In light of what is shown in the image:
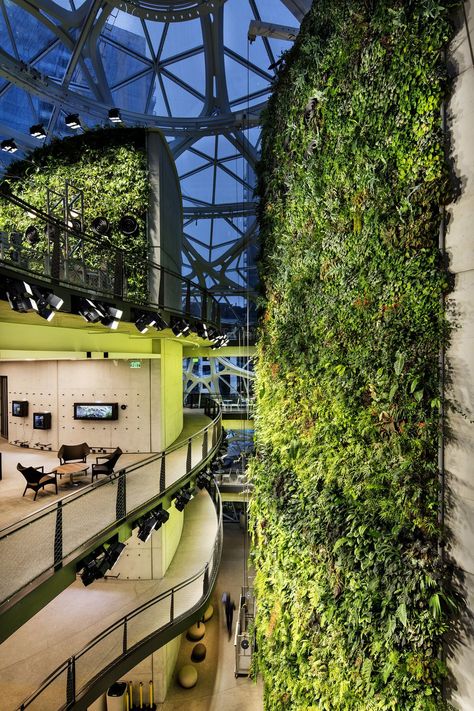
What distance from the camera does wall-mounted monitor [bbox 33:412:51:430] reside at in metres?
13.4

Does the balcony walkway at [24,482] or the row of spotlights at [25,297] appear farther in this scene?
the balcony walkway at [24,482]

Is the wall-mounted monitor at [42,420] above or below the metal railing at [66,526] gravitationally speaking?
above

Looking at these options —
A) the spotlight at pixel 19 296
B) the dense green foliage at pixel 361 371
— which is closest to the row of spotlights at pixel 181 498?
the dense green foliage at pixel 361 371

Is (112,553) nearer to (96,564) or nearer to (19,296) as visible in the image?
(96,564)

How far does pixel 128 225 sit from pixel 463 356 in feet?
35.9

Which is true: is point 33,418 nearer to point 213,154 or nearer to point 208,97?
point 208,97

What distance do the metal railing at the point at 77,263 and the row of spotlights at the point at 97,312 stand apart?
387mm

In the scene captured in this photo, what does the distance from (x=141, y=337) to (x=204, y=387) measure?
96.2 ft

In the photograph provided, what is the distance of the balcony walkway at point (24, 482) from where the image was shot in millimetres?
8188

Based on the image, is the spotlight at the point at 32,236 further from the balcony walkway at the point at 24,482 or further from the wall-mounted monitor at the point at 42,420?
the balcony walkway at the point at 24,482

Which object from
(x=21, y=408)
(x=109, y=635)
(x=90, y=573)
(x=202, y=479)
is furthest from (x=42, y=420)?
(x=90, y=573)

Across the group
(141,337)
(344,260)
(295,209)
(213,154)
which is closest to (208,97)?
(213,154)

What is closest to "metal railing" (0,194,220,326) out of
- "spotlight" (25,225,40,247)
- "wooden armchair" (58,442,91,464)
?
"spotlight" (25,225,40,247)

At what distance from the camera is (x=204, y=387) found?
135 ft
